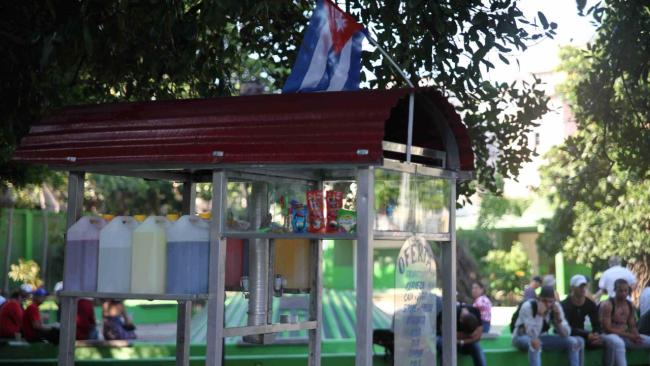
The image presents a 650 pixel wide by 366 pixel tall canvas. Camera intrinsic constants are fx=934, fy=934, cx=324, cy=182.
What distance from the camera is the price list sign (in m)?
5.26

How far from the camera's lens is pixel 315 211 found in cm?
529

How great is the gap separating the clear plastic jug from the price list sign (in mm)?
1119

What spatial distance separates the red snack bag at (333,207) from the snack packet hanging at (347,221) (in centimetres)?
5

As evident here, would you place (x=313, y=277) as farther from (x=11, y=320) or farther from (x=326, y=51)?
(x=11, y=320)

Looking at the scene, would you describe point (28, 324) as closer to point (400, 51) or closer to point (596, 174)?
point (400, 51)

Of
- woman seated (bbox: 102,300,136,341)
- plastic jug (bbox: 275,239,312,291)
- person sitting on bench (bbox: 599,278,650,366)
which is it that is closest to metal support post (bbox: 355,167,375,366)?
plastic jug (bbox: 275,239,312,291)

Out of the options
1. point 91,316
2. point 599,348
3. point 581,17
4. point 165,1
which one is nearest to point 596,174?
point 599,348

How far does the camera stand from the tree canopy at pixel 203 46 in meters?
7.44

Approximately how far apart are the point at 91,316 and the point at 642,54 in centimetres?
805

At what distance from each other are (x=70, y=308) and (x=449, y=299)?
2.37 m

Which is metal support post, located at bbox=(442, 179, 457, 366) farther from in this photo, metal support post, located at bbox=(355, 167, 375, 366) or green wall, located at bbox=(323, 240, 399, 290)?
green wall, located at bbox=(323, 240, 399, 290)

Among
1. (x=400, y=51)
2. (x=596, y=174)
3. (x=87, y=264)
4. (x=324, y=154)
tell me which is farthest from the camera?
(x=596, y=174)

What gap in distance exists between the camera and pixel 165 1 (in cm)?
683

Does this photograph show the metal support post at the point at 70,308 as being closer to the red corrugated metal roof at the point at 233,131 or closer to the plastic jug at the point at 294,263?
the red corrugated metal roof at the point at 233,131
